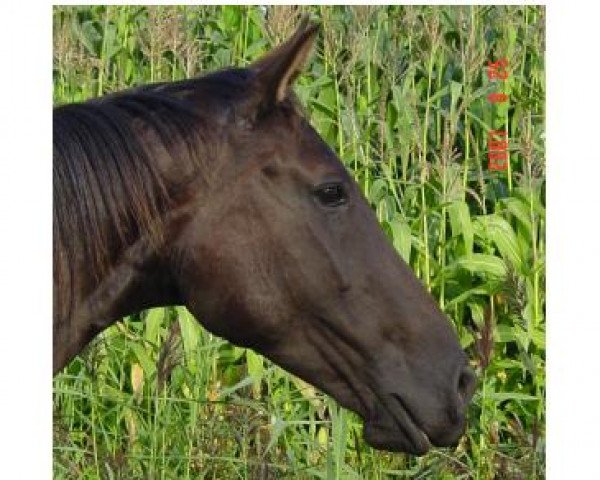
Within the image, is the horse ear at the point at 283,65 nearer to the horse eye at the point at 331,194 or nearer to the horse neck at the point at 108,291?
the horse eye at the point at 331,194

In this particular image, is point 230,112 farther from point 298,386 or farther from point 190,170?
point 298,386

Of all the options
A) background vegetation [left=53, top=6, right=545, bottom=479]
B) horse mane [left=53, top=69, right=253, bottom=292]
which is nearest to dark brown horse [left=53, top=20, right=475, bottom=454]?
horse mane [left=53, top=69, right=253, bottom=292]

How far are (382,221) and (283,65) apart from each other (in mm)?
1594

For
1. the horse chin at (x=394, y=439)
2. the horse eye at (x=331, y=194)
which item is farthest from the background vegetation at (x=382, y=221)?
the horse eye at (x=331, y=194)

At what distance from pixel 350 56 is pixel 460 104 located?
1.20ft

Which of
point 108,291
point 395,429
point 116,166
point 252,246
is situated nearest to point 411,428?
point 395,429

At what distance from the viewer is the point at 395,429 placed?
6.86 ft

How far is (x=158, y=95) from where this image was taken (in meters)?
2.03

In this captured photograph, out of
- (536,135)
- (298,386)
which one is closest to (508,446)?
(298,386)

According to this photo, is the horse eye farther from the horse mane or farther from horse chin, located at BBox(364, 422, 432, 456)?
horse chin, located at BBox(364, 422, 432, 456)

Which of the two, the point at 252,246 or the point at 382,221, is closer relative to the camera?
the point at 252,246

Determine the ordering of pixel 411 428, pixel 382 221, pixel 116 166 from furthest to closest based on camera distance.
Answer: pixel 382 221
pixel 411 428
pixel 116 166

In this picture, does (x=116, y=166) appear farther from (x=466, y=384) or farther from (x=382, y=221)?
(x=382, y=221)

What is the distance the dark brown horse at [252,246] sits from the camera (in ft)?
6.42
